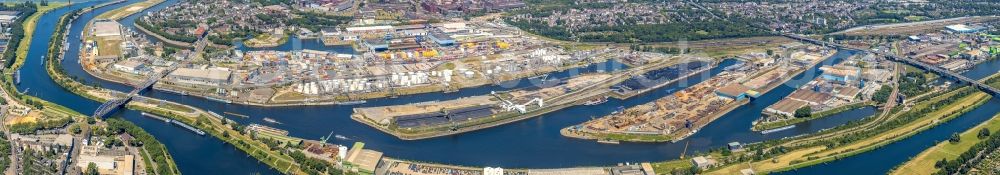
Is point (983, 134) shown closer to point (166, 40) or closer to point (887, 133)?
point (887, 133)

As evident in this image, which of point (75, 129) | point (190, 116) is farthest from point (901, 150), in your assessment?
point (75, 129)

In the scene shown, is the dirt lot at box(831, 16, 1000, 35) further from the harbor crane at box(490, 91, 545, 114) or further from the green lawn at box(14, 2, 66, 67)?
the green lawn at box(14, 2, 66, 67)

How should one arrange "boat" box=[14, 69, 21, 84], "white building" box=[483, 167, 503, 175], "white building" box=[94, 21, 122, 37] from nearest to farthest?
"white building" box=[483, 167, 503, 175] < "boat" box=[14, 69, 21, 84] < "white building" box=[94, 21, 122, 37]

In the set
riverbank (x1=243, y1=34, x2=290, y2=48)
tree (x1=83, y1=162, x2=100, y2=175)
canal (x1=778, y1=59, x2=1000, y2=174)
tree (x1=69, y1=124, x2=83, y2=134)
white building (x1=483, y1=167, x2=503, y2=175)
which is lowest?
canal (x1=778, y1=59, x2=1000, y2=174)

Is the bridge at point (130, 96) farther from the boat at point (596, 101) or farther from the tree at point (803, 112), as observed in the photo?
the tree at point (803, 112)

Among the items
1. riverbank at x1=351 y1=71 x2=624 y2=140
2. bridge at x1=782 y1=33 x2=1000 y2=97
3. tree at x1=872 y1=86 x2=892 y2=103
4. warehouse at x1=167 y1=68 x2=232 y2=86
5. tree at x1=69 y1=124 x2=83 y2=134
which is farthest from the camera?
bridge at x1=782 y1=33 x2=1000 y2=97

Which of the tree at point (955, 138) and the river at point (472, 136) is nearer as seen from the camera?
the river at point (472, 136)

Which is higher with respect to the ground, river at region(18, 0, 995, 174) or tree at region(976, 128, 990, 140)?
river at region(18, 0, 995, 174)

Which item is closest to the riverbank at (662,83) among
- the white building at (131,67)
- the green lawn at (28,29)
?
the white building at (131,67)

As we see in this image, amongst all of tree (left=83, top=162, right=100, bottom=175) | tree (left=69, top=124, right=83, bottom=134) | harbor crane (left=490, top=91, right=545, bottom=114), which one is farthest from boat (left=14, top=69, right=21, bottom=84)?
harbor crane (left=490, top=91, right=545, bottom=114)

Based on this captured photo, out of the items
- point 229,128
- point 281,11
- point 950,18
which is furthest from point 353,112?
point 950,18
